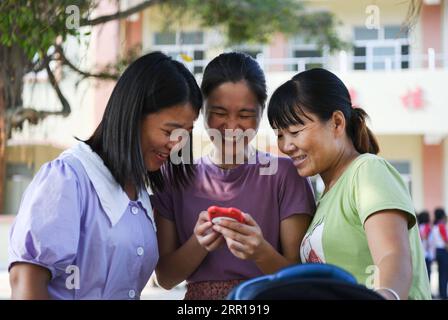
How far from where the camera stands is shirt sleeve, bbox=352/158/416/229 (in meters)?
1.74

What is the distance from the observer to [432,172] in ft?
43.6

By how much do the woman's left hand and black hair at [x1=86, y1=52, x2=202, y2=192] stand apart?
0.94ft

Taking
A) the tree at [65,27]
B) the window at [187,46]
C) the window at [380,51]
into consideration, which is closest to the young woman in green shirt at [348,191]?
the tree at [65,27]

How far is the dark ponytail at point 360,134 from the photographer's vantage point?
2.12m

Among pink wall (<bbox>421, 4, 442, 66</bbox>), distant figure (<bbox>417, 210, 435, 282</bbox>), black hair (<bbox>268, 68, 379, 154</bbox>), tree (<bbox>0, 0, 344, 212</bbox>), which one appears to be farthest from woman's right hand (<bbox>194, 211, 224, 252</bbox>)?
pink wall (<bbox>421, 4, 442, 66</bbox>)

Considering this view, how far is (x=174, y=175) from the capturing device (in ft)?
7.50

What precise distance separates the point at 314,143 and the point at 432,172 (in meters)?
11.7

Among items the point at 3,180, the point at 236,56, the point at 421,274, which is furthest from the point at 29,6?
the point at 3,180

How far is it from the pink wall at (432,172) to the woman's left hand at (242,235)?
11833 mm

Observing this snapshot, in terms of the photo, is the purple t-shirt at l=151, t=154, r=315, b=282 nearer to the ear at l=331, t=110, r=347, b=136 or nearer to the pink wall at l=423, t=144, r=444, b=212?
the ear at l=331, t=110, r=347, b=136

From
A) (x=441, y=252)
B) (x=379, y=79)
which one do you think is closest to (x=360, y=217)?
(x=441, y=252)

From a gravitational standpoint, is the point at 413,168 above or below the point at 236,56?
below
